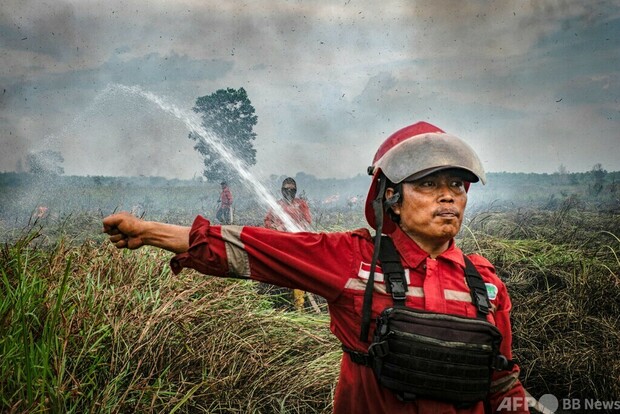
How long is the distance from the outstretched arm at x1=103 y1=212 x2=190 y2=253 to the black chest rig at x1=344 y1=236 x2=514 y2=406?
80cm

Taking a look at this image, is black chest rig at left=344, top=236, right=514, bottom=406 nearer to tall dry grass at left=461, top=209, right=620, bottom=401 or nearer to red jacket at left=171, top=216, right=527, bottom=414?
red jacket at left=171, top=216, right=527, bottom=414

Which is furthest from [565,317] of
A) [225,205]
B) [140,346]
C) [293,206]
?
[225,205]

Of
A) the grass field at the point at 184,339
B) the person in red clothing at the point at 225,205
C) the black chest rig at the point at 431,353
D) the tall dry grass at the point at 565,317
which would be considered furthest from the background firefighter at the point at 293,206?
the black chest rig at the point at 431,353

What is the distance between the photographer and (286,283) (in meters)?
1.96

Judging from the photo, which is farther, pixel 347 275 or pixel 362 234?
pixel 362 234

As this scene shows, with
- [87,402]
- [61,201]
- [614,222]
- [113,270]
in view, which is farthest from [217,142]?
[87,402]

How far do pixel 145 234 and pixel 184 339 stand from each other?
1684mm

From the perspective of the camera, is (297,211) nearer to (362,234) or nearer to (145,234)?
(362,234)

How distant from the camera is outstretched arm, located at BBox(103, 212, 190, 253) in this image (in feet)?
6.13

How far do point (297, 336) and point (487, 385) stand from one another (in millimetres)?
2622

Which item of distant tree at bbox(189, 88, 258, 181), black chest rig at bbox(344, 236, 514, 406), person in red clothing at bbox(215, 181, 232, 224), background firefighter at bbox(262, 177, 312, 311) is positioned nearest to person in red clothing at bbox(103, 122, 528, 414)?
black chest rig at bbox(344, 236, 514, 406)

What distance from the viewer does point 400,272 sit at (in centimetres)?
189

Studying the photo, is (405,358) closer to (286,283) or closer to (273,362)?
(286,283)

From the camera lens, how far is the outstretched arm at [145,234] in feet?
6.13
